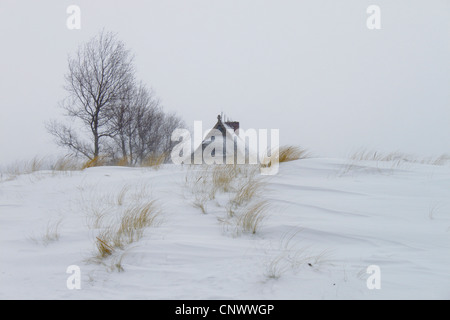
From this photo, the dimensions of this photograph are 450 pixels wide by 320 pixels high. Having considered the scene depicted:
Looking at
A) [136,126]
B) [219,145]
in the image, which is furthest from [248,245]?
[136,126]

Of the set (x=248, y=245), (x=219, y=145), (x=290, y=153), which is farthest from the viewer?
(x=219, y=145)

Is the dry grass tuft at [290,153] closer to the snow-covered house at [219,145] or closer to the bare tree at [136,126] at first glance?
the snow-covered house at [219,145]

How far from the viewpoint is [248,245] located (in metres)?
1.94

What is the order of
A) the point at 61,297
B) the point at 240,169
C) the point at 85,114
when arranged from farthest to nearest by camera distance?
the point at 85,114 → the point at 240,169 → the point at 61,297

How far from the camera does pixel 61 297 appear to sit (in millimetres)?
1470

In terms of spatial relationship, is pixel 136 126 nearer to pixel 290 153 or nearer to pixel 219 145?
pixel 219 145

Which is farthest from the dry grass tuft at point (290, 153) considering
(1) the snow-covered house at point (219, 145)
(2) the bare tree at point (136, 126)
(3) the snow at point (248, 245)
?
(2) the bare tree at point (136, 126)

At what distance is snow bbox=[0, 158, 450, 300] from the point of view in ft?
4.91

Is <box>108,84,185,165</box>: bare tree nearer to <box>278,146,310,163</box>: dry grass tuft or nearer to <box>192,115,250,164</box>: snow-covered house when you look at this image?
<box>192,115,250,164</box>: snow-covered house

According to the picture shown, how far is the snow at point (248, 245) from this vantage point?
58.9 inches
